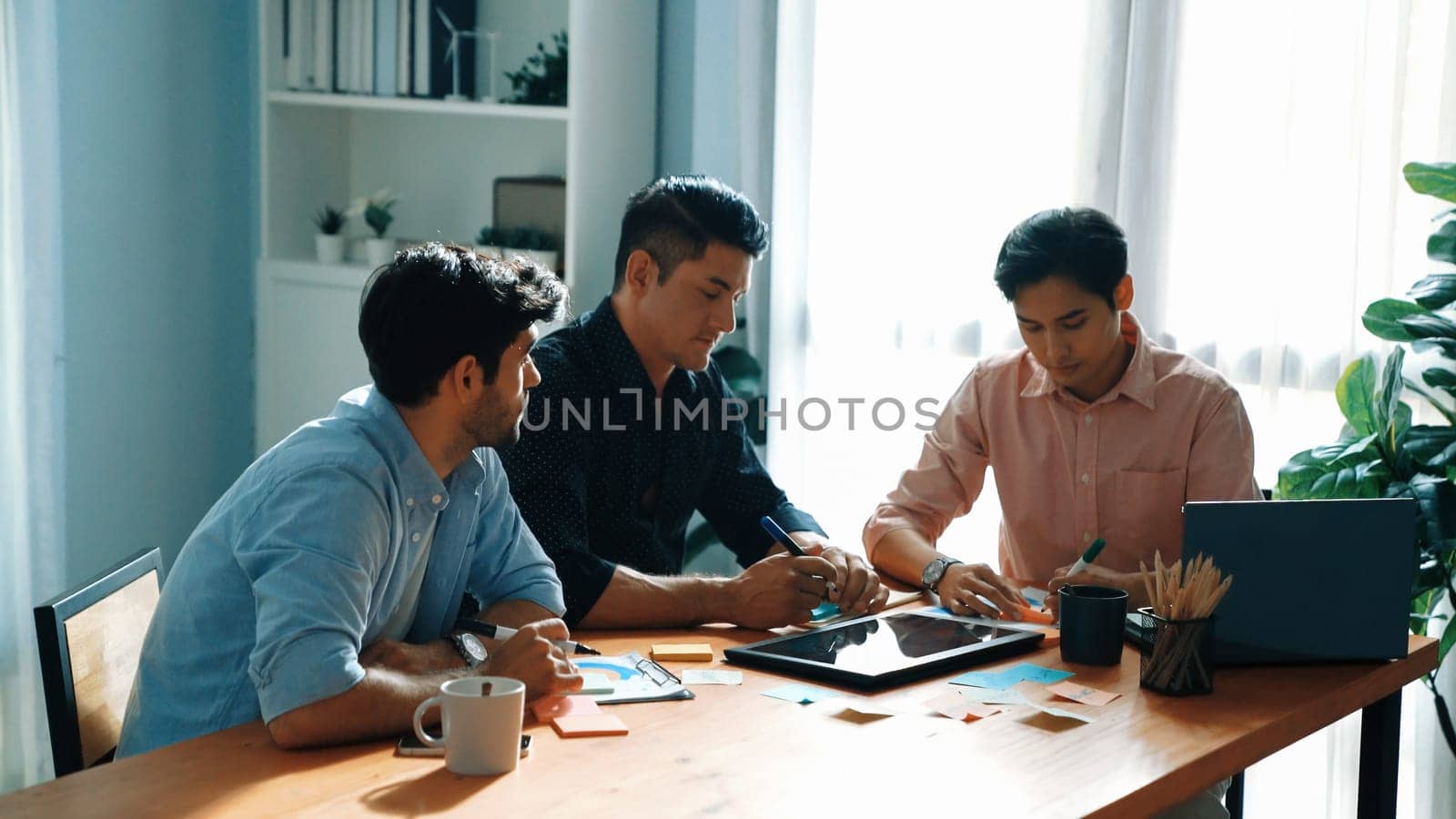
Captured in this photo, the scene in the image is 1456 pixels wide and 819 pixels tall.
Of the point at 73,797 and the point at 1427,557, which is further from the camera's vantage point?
the point at 1427,557

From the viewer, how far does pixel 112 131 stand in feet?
11.4

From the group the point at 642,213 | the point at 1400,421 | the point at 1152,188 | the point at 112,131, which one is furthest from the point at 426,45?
the point at 1400,421

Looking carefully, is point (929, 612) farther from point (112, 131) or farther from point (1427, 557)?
point (112, 131)

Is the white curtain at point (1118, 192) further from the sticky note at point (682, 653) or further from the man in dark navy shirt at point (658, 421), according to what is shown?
the sticky note at point (682, 653)

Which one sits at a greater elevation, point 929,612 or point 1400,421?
point 1400,421

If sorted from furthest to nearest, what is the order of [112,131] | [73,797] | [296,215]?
[296,215], [112,131], [73,797]

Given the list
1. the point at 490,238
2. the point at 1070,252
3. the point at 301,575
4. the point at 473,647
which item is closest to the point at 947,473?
the point at 1070,252

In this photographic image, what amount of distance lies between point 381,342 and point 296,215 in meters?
2.33

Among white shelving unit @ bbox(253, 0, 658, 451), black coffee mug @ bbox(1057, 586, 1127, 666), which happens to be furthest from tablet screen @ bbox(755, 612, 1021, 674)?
white shelving unit @ bbox(253, 0, 658, 451)

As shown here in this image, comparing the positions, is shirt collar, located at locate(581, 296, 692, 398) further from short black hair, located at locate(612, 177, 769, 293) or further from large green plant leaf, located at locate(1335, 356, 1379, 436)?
large green plant leaf, located at locate(1335, 356, 1379, 436)

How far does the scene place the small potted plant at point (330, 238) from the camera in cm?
371

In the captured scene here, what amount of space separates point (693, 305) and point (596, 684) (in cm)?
84

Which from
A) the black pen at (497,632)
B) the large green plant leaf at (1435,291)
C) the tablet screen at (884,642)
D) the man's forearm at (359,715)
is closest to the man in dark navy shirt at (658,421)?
the tablet screen at (884,642)

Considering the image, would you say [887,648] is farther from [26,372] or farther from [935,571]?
[26,372]
